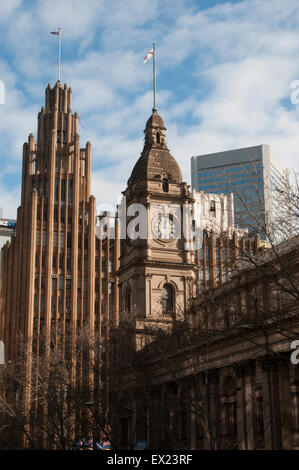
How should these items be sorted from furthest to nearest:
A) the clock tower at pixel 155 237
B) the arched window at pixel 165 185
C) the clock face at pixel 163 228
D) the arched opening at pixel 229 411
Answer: the arched window at pixel 165 185
the clock face at pixel 163 228
the clock tower at pixel 155 237
the arched opening at pixel 229 411

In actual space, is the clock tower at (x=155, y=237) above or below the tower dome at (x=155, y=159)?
below

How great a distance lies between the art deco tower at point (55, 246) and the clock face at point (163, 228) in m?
30.4

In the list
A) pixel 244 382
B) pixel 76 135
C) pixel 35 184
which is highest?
pixel 76 135

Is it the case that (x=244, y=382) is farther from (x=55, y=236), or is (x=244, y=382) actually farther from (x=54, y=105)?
(x=54, y=105)

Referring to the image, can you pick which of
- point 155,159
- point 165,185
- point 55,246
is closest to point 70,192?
point 55,246

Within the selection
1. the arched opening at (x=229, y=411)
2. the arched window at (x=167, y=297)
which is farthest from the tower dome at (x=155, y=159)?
the arched opening at (x=229, y=411)

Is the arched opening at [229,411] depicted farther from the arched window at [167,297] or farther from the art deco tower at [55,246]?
the art deco tower at [55,246]

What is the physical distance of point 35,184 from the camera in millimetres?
115000

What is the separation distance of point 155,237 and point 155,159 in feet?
29.1

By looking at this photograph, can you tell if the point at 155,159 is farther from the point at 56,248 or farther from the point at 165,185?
the point at 56,248

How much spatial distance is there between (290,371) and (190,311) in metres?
9.56

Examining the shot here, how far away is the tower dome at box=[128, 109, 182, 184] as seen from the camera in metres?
78.0

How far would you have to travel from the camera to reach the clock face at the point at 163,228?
75.9 meters
